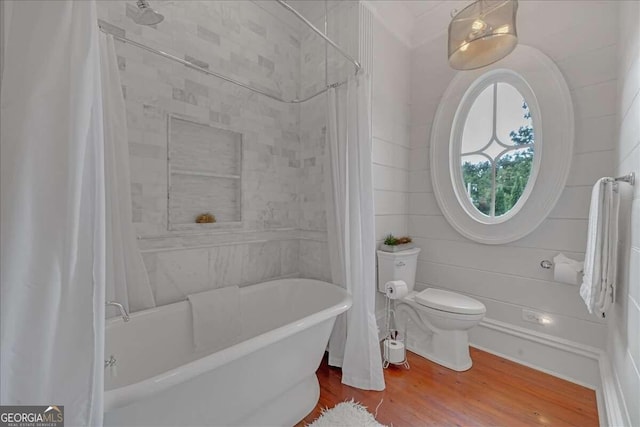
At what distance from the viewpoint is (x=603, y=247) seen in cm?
132

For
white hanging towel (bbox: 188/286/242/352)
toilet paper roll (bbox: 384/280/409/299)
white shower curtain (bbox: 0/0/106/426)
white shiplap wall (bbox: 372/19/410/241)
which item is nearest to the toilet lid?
toilet paper roll (bbox: 384/280/409/299)

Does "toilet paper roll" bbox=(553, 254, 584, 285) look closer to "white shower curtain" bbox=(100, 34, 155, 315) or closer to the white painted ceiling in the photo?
the white painted ceiling

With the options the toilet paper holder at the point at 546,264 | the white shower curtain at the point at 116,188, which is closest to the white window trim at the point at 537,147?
the toilet paper holder at the point at 546,264

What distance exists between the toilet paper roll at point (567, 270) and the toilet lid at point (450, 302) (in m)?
0.53

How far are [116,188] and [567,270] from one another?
2797mm

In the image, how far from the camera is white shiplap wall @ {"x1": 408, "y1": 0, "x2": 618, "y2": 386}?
1.76m

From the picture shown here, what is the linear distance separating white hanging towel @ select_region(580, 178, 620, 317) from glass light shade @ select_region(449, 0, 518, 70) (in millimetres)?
945

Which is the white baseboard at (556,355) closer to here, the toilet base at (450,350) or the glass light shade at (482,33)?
the toilet base at (450,350)

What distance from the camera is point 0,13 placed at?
686 mm

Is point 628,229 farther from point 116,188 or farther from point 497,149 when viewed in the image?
point 116,188

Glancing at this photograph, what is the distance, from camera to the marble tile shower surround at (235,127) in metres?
1.67

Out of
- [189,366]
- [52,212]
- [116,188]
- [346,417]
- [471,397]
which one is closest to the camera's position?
[52,212]

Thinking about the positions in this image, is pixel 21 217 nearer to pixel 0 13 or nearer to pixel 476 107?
pixel 0 13

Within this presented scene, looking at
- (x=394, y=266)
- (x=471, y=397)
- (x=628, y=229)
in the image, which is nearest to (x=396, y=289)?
(x=394, y=266)
